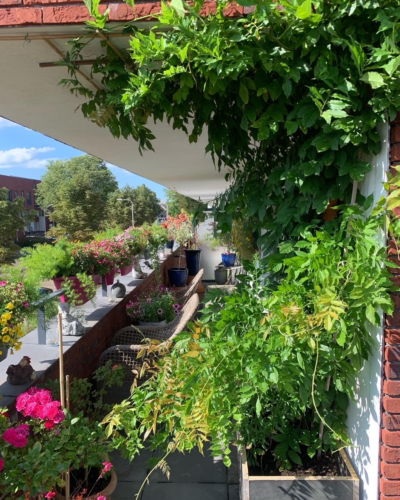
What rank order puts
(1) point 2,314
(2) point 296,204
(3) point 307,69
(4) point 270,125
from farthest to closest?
(1) point 2,314 < (2) point 296,204 < (4) point 270,125 < (3) point 307,69

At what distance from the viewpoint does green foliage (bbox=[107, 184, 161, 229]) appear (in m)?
42.8

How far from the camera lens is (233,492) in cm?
246

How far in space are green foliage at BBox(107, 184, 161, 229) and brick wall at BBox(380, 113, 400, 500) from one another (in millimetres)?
37919

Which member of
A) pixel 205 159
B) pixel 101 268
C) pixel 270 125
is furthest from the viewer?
pixel 205 159

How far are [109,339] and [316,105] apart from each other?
316 cm

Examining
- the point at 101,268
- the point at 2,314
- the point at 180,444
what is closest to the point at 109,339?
the point at 101,268

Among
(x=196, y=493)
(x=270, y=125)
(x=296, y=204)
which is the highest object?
(x=270, y=125)

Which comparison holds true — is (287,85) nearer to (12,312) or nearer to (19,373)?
(12,312)

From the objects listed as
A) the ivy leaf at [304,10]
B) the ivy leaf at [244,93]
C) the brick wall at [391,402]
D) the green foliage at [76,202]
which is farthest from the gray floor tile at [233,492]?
the green foliage at [76,202]

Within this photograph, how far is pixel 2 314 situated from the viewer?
200 centimetres

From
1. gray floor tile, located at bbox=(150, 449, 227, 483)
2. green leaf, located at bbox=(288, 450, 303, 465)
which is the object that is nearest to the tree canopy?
green leaf, located at bbox=(288, 450, 303, 465)

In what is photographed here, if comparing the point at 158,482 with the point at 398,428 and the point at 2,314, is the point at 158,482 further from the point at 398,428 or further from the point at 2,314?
the point at 398,428

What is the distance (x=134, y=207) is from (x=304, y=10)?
46.1 meters

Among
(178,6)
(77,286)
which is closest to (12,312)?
(77,286)
